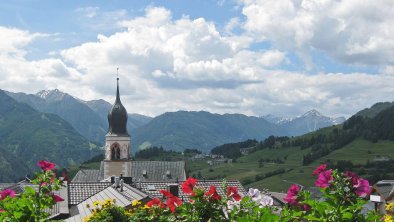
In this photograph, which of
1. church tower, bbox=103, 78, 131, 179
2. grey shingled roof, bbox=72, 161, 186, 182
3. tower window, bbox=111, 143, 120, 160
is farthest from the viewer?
grey shingled roof, bbox=72, 161, 186, 182

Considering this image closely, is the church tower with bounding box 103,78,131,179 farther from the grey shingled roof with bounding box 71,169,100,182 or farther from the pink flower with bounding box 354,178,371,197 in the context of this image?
the pink flower with bounding box 354,178,371,197

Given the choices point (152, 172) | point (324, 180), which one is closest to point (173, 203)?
point (324, 180)

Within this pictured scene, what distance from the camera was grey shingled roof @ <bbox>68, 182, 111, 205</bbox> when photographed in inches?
2148

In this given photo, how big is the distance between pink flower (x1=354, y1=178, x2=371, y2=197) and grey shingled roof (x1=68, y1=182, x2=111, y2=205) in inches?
1884

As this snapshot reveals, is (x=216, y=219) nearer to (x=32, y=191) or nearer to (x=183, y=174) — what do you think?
(x=32, y=191)

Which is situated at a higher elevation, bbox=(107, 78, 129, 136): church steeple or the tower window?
bbox=(107, 78, 129, 136): church steeple

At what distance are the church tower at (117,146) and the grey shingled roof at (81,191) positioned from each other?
1444 inches

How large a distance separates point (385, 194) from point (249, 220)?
76.1 meters

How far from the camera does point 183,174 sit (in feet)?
349

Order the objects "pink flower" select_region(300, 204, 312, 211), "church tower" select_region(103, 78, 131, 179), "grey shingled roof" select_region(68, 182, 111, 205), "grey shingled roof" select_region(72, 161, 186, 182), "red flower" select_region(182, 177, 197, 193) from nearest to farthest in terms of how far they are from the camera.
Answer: "red flower" select_region(182, 177, 197, 193) < "pink flower" select_region(300, 204, 312, 211) < "grey shingled roof" select_region(68, 182, 111, 205) < "church tower" select_region(103, 78, 131, 179) < "grey shingled roof" select_region(72, 161, 186, 182)

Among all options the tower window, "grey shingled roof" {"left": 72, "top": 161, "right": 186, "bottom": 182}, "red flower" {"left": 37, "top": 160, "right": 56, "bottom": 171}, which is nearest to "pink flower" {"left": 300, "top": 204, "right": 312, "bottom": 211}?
"red flower" {"left": 37, "top": 160, "right": 56, "bottom": 171}

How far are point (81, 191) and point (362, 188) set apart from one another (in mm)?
51036

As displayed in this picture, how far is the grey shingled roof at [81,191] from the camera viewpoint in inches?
2148

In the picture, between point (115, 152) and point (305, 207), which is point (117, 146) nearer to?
point (115, 152)
